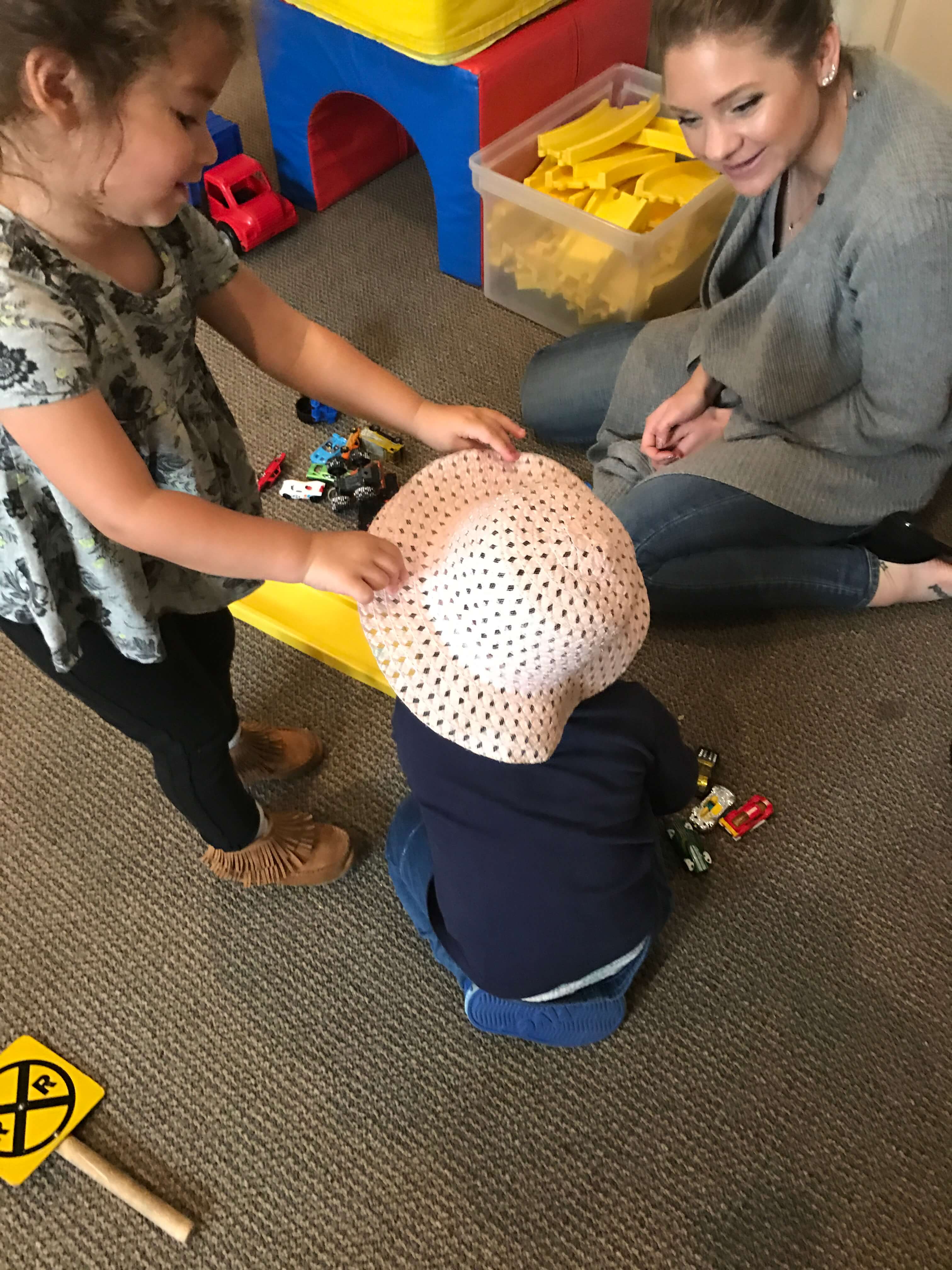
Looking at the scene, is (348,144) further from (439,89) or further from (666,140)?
(666,140)

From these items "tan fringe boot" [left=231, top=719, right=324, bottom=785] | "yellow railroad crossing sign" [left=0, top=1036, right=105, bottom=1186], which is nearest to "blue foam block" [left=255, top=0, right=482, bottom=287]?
"tan fringe boot" [left=231, top=719, right=324, bottom=785]

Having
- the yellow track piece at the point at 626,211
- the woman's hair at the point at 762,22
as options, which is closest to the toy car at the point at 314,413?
the yellow track piece at the point at 626,211

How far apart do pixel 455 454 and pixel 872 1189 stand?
2.54 ft

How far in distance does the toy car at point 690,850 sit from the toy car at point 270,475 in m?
0.79

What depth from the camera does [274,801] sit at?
110 centimetres

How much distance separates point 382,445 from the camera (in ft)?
4.67

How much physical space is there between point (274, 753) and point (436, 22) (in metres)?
1.11

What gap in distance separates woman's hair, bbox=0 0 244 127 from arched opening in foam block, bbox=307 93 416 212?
1.35 m

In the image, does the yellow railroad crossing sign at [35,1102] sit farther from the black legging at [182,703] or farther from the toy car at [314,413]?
the toy car at [314,413]

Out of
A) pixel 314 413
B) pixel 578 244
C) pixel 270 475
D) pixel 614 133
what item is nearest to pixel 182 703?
pixel 270 475

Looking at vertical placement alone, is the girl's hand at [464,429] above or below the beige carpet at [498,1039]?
above

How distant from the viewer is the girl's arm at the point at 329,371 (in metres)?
0.76

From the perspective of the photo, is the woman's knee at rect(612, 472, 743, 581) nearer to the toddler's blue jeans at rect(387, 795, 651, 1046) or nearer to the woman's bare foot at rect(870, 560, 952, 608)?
the woman's bare foot at rect(870, 560, 952, 608)

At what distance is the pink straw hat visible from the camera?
1.96ft
